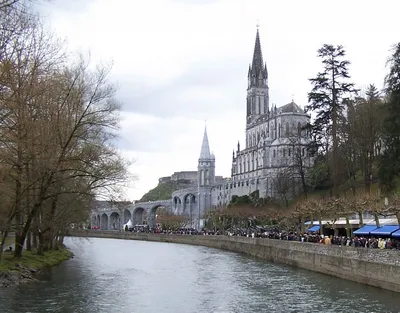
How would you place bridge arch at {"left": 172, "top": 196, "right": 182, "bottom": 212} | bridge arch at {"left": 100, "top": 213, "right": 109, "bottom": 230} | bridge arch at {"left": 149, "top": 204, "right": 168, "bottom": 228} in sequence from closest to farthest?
bridge arch at {"left": 149, "top": 204, "right": 168, "bottom": 228} → bridge arch at {"left": 172, "top": 196, "right": 182, "bottom": 212} → bridge arch at {"left": 100, "top": 213, "right": 109, "bottom": 230}

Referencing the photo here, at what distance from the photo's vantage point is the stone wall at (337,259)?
90.8ft

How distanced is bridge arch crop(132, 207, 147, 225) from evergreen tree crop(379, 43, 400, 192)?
123368mm

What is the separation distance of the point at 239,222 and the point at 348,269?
2355 inches

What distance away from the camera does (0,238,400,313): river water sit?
2359 centimetres

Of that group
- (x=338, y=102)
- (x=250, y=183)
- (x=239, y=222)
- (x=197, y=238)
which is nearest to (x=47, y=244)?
(x=338, y=102)

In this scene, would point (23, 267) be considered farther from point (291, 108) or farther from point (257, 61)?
point (257, 61)

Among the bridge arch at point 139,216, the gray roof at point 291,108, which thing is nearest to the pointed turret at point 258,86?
the gray roof at point 291,108

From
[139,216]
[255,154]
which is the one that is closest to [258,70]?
[255,154]

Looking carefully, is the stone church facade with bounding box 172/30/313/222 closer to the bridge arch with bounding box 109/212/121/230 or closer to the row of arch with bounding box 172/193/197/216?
the row of arch with bounding box 172/193/197/216

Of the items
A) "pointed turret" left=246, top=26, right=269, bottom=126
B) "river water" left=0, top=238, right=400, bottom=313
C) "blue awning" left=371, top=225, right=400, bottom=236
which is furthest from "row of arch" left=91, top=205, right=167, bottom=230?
"blue awning" left=371, top=225, right=400, bottom=236

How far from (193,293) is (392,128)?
76.5 feet

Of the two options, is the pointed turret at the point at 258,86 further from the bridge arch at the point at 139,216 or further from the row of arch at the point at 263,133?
the bridge arch at the point at 139,216

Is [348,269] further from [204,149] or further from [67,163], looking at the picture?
[204,149]

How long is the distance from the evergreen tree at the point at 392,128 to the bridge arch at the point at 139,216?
123m
